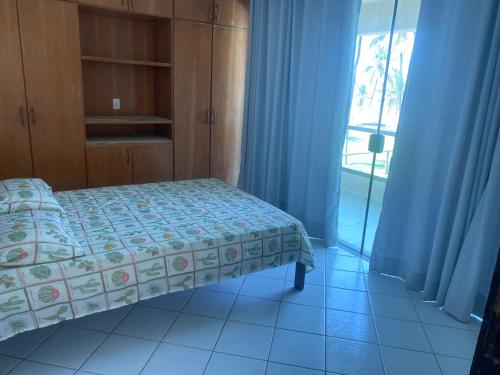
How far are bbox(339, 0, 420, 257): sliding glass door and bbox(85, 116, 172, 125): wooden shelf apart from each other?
1.88 metres

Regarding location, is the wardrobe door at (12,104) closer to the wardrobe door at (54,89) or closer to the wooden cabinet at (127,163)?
the wardrobe door at (54,89)

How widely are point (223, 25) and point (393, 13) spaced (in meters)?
1.77

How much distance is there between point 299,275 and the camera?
254cm

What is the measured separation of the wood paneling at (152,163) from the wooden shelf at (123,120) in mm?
246

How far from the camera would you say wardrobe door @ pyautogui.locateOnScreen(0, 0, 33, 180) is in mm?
2943

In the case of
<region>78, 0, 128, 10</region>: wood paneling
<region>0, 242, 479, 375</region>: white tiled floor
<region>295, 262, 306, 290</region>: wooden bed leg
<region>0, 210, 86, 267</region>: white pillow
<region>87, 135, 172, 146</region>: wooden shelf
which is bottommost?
<region>0, 242, 479, 375</region>: white tiled floor

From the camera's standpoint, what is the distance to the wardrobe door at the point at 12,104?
9.66 feet

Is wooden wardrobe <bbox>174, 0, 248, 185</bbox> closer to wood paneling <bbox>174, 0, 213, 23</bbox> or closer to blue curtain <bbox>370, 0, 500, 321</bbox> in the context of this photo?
wood paneling <bbox>174, 0, 213, 23</bbox>

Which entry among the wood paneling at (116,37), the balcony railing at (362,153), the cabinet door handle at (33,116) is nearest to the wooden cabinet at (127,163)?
the cabinet door handle at (33,116)

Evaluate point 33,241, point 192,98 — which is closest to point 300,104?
point 192,98

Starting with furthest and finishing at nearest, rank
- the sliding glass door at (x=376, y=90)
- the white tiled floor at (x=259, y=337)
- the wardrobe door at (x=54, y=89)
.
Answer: the wardrobe door at (x=54, y=89)
the sliding glass door at (x=376, y=90)
the white tiled floor at (x=259, y=337)

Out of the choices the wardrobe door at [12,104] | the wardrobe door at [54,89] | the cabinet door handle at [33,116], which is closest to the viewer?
the wardrobe door at [12,104]

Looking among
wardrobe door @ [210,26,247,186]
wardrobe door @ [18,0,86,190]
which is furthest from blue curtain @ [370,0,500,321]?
wardrobe door @ [18,0,86,190]

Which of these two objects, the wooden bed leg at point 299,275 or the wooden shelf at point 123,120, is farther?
the wooden shelf at point 123,120
